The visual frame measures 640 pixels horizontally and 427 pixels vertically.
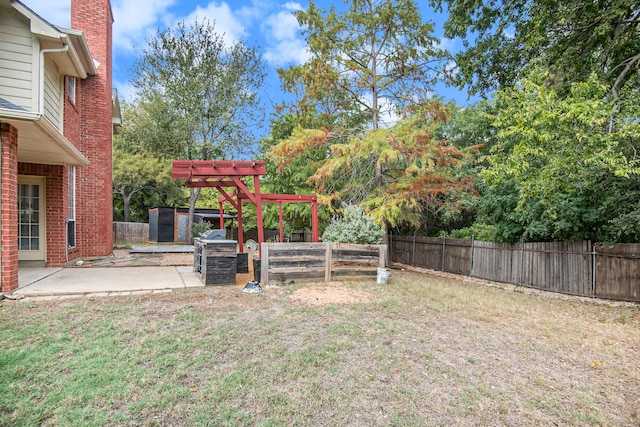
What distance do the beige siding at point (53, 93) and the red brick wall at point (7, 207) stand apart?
68.2 inches

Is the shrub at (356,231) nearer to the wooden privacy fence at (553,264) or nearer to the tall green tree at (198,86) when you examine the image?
the wooden privacy fence at (553,264)

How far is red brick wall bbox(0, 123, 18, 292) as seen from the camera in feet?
17.6

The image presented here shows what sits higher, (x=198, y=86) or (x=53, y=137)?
(x=198, y=86)

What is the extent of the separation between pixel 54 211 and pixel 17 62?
3675mm

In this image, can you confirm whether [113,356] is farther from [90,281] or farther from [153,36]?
[153,36]

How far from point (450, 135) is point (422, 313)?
52.7 feet

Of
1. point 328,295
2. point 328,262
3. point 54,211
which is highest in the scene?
point 54,211

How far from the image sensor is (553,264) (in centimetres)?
920

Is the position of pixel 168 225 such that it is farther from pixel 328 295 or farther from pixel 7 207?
pixel 328 295

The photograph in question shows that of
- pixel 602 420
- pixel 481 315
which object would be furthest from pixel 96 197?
pixel 602 420

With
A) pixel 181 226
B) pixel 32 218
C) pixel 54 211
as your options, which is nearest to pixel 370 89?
pixel 54 211

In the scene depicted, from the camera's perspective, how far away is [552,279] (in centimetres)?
920

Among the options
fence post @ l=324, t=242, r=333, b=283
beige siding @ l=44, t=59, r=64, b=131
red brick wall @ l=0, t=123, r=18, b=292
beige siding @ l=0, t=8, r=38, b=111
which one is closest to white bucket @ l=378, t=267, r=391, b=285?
fence post @ l=324, t=242, r=333, b=283

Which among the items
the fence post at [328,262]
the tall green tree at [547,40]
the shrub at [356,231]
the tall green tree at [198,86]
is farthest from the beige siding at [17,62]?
the tall green tree at [198,86]
